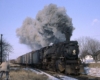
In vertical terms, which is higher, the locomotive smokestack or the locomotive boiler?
the locomotive smokestack

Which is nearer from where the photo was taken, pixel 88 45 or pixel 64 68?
pixel 64 68

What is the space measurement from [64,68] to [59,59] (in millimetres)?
1173

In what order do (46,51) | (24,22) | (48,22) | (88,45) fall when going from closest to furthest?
(46,51), (48,22), (24,22), (88,45)

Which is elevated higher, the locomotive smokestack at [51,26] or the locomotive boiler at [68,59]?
the locomotive smokestack at [51,26]

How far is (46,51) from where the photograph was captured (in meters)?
25.4

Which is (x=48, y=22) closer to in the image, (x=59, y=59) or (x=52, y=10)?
(x=52, y=10)

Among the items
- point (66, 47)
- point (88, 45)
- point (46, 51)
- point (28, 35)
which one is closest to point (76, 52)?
point (66, 47)

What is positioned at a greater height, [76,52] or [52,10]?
[52,10]

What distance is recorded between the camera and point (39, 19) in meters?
34.2

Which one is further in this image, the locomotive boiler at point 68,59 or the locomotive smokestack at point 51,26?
the locomotive smokestack at point 51,26

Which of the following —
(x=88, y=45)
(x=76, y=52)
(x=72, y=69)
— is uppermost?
(x=88, y=45)

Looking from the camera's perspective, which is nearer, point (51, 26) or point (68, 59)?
point (68, 59)

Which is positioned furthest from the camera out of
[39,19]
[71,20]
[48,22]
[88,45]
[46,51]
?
[88,45]

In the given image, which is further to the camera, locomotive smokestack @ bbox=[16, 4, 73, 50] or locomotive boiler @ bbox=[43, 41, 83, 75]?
locomotive smokestack @ bbox=[16, 4, 73, 50]
